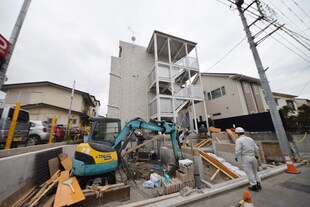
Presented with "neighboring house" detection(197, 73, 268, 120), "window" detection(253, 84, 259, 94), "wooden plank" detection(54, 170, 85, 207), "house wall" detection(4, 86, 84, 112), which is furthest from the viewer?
"window" detection(253, 84, 259, 94)

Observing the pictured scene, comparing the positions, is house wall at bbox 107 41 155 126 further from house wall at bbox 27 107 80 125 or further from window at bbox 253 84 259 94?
window at bbox 253 84 259 94

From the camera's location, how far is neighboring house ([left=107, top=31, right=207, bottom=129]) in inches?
400

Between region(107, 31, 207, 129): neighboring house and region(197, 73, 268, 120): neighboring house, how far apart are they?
3.92 metres

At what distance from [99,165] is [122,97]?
845cm

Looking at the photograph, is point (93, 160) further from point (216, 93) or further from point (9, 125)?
point (216, 93)

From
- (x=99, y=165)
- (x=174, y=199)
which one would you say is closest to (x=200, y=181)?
(x=174, y=199)

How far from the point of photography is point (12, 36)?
2.40 m

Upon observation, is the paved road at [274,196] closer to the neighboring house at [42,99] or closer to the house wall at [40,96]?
the neighboring house at [42,99]

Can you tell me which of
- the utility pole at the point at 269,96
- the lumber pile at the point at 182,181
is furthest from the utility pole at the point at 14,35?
the utility pole at the point at 269,96

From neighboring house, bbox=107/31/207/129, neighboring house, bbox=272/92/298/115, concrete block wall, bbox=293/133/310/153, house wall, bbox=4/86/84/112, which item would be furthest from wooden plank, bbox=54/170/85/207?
neighboring house, bbox=272/92/298/115

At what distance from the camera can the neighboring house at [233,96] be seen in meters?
12.1

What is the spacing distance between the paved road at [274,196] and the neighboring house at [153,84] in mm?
6550

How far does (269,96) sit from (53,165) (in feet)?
34.2

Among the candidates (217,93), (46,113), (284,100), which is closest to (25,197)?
(46,113)
